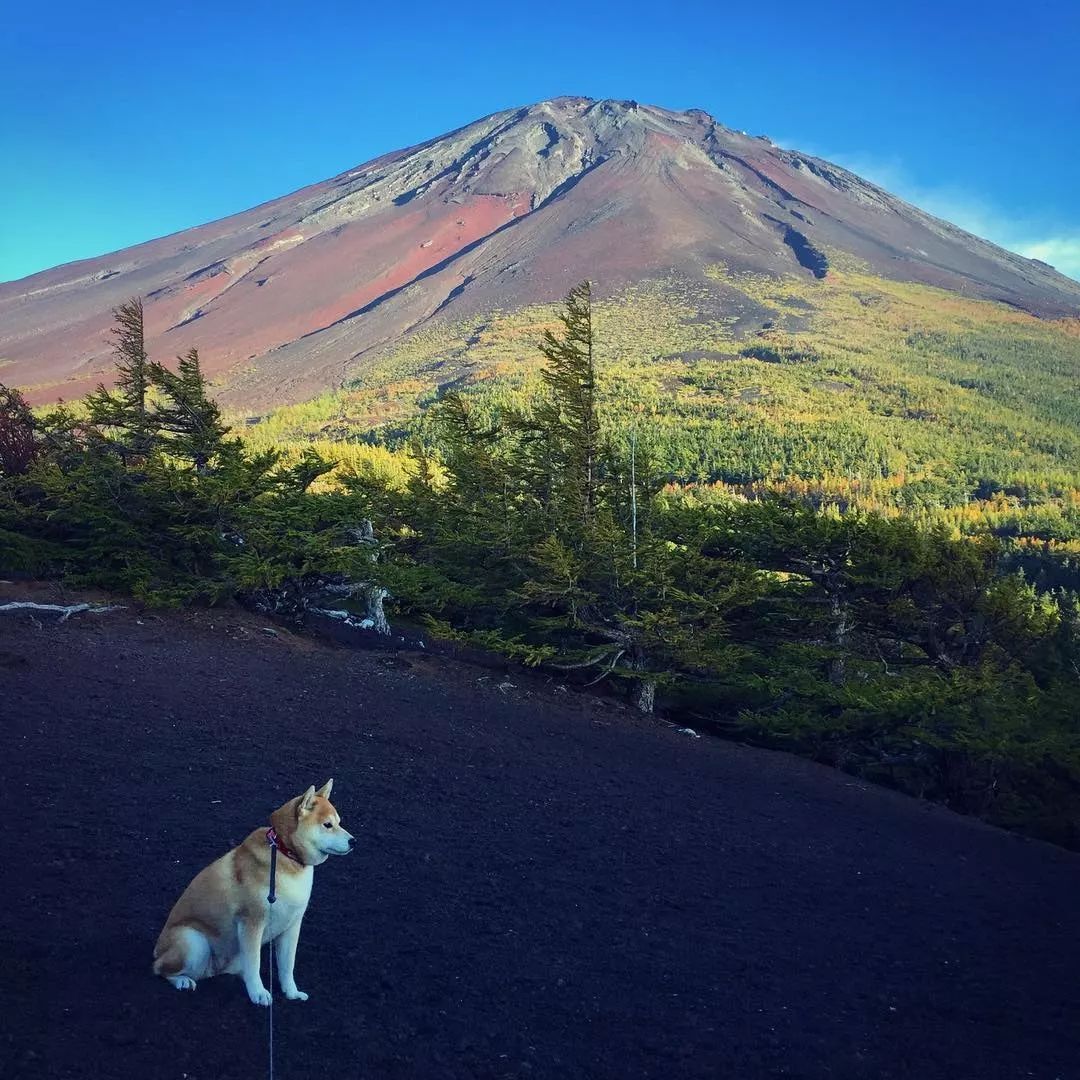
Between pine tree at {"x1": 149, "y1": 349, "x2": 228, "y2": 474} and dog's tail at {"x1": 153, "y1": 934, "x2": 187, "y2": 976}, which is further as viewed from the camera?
pine tree at {"x1": 149, "y1": 349, "x2": 228, "y2": 474}

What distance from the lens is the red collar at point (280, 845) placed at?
3328 millimetres

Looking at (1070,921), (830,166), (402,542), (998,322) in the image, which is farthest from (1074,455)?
(830,166)

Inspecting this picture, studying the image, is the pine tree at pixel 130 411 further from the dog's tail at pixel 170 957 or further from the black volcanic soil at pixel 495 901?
the dog's tail at pixel 170 957

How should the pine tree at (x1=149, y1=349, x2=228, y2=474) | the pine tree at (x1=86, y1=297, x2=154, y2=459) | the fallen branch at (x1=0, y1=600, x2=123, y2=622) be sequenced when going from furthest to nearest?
1. the pine tree at (x1=86, y1=297, x2=154, y2=459)
2. the pine tree at (x1=149, y1=349, x2=228, y2=474)
3. the fallen branch at (x1=0, y1=600, x2=123, y2=622)

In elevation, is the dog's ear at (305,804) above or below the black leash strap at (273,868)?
above

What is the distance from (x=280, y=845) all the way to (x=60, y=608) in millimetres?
7590

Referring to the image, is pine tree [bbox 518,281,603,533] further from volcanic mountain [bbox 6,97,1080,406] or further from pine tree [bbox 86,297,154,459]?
volcanic mountain [bbox 6,97,1080,406]

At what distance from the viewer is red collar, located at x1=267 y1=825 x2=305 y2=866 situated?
3.33 meters

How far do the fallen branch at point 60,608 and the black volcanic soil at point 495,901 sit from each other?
31.8 inches

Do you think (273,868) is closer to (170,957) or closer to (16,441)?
(170,957)

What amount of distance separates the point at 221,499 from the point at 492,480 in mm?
3426

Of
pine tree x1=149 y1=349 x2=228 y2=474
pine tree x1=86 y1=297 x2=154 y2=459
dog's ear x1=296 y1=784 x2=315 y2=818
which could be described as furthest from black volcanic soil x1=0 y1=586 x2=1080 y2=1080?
pine tree x1=86 y1=297 x2=154 y2=459

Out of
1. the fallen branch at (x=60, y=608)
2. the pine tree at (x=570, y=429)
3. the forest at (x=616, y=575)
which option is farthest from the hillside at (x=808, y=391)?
the fallen branch at (x=60, y=608)

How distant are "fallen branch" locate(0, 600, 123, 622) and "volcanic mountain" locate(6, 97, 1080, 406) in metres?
85.5
